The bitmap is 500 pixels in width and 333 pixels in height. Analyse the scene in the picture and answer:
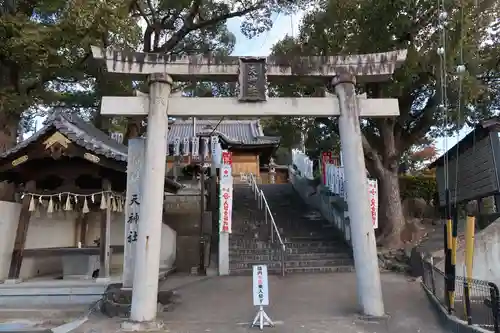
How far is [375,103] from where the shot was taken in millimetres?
8531

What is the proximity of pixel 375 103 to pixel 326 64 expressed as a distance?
137 centimetres

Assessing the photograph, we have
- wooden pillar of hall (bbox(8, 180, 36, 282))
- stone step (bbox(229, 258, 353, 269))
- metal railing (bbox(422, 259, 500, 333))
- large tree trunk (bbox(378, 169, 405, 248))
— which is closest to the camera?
metal railing (bbox(422, 259, 500, 333))

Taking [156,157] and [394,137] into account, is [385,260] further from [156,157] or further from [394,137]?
[156,157]

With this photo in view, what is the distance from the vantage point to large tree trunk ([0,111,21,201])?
12984mm

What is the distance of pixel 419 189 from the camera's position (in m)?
20.8

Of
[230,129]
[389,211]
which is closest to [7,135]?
[389,211]

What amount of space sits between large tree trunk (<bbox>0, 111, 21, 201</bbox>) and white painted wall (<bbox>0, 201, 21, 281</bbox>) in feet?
4.48

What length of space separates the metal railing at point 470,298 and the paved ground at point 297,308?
1.24ft

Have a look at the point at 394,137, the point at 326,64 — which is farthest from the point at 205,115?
the point at 394,137

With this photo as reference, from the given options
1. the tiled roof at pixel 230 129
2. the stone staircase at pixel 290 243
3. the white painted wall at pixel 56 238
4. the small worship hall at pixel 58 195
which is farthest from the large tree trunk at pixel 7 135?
the tiled roof at pixel 230 129

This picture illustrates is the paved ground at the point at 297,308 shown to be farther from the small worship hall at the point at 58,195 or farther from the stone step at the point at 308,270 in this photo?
the small worship hall at the point at 58,195

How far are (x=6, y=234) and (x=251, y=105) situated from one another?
331 inches

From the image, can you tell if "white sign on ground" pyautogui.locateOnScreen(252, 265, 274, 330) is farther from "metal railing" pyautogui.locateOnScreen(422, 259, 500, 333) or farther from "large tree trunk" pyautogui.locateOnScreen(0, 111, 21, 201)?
"large tree trunk" pyautogui.locateOnScreen(0, 111, 21, 201)

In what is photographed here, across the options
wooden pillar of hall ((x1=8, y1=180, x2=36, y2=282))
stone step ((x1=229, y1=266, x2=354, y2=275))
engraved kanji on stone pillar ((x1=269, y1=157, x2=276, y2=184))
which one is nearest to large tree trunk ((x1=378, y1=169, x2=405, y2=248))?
stone step ((x1=229, y1=266, x2=354, y2=275))
